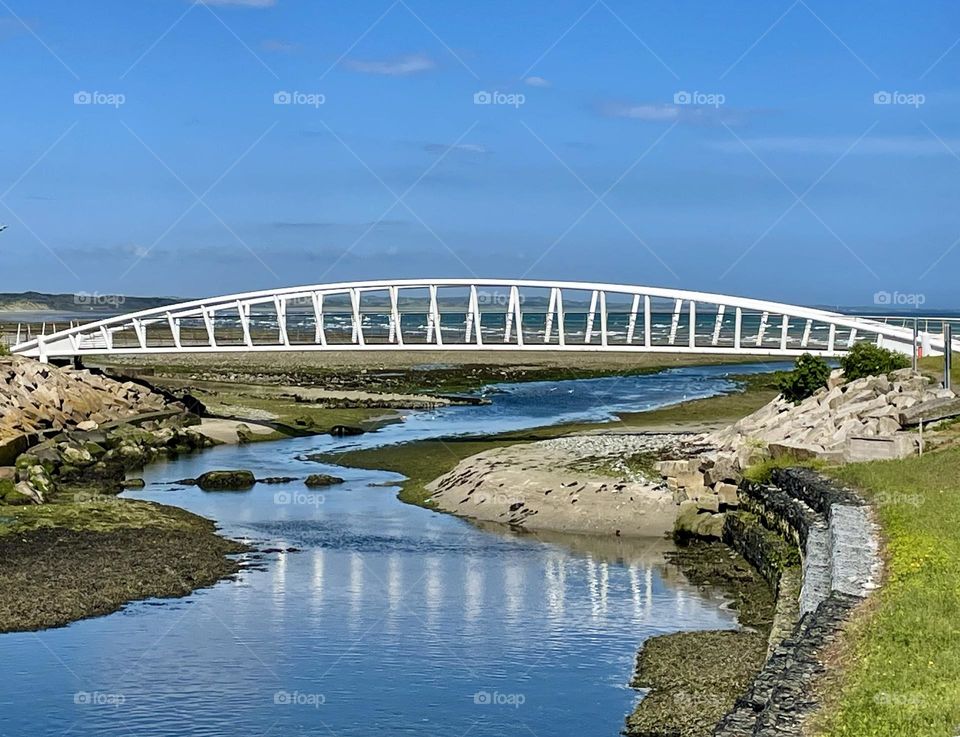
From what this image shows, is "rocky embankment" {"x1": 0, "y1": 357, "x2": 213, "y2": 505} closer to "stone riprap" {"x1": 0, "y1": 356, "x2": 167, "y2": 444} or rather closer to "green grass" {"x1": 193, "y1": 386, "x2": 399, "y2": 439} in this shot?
"stone riprap" {"x1": 0, "y1": 356, "x2": 167, "y2": 444}

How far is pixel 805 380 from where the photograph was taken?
167ft

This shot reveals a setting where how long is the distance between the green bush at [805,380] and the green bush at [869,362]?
125cm

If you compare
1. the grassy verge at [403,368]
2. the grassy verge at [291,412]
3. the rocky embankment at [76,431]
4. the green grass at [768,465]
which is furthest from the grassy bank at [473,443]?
the grassy verge at [403,368]

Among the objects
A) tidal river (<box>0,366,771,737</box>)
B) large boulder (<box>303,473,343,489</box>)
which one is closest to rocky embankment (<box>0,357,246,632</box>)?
tidal river (<box>0,366,771,737</box>)

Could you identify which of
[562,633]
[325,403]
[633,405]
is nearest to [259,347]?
[325,403]

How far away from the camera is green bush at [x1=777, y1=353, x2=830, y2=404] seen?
166 ft

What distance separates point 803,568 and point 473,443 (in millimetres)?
31208

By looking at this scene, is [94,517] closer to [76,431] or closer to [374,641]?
[374,641]

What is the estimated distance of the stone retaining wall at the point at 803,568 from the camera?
15047 millimetres

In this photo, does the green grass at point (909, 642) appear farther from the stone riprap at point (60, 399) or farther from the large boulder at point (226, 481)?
the stone riprap at point (60, 399)

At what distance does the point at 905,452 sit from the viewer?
33.6 meters

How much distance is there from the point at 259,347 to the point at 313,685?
126 feet

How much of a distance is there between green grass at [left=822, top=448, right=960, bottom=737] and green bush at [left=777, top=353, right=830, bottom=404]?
25814 millimetres

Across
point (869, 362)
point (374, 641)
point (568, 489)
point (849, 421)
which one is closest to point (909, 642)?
point (374, 641)
